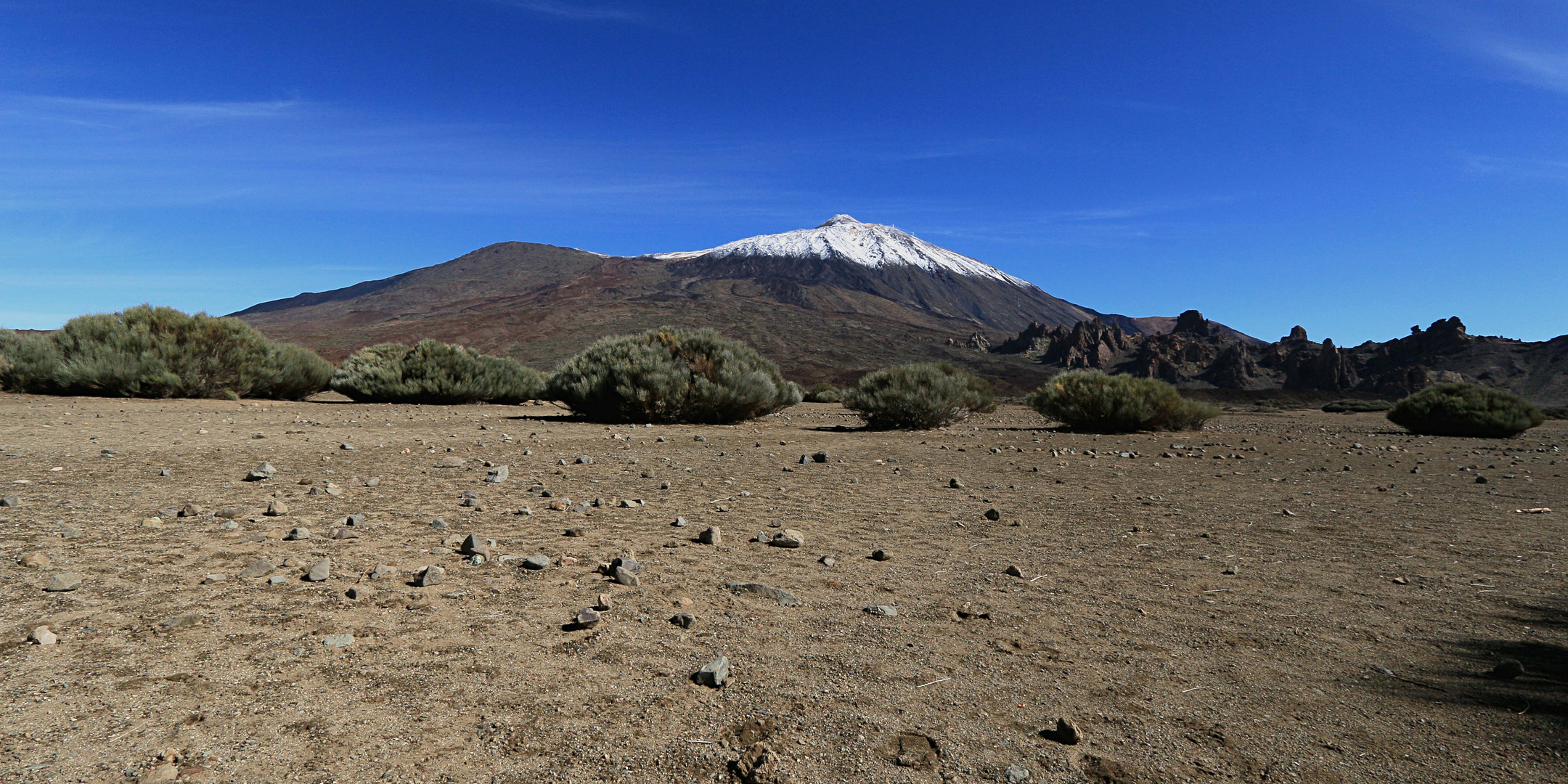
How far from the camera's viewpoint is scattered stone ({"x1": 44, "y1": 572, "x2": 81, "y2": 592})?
3076 millimetres

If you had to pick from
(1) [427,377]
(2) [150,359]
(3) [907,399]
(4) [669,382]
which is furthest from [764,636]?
(1) [427,377]

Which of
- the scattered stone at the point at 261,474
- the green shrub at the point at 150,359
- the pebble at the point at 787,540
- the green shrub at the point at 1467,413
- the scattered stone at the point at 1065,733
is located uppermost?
the green shrub at the point at 150,359

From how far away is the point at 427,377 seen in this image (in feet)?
55.4

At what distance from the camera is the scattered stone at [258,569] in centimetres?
344

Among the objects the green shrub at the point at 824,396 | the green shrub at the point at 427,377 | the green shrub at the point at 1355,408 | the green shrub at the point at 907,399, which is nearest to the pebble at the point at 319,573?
the green shrub at the point at 907,399

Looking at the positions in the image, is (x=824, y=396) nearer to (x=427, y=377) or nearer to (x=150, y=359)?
(x=427, y=377)

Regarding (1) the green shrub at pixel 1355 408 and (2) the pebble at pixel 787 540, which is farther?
(1) the green shrub at pixel 1355 408

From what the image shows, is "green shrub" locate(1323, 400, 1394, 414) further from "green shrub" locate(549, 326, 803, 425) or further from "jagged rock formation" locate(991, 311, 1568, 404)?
"jagged rock formation" locate(991, 311, 1568, 404)

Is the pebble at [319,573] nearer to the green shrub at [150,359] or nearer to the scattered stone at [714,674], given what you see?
the scattered stone at [714,674]

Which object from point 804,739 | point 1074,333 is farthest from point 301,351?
point 1074,333

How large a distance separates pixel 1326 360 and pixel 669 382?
77.0 meters

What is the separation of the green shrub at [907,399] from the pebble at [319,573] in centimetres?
1082

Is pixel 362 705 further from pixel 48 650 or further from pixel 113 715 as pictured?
pixel 48 650

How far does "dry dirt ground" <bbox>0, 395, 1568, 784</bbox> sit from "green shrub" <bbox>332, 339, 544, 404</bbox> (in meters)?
10.1
